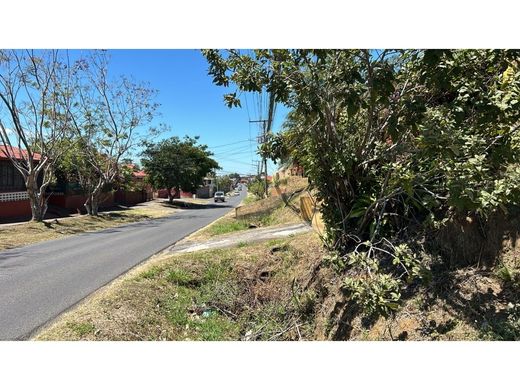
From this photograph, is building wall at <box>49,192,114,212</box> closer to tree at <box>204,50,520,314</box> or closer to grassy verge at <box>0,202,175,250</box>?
grassy verge at <box>0,202,175,250</box>

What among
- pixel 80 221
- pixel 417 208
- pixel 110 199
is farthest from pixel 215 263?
pixel 110 199

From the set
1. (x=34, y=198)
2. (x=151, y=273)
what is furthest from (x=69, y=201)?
(x=151, y=273)

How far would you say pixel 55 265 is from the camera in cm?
974

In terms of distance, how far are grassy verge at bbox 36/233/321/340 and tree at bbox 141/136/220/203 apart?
31.1m

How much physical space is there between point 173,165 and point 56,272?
3047 cm

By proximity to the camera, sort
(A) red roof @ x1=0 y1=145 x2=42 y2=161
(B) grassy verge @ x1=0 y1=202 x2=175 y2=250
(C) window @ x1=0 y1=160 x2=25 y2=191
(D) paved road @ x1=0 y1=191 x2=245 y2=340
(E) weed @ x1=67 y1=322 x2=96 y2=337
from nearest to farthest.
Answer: (E) weed @ x1=67 y1=322 x2=96 y2=337
(D) paved road @ x1=0 y1=191 x2=245 y2=340
(B) grassy verge @ x1=0 y1=202 x2=175 y2=250
(A) red roof @ x1=0 y1=145 x2=42 y2=161
(C) window @ x1=0 y1=160 x2=25 y2=191

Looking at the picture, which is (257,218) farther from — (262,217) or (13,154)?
(13,154)

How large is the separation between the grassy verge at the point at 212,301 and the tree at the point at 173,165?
3113cm

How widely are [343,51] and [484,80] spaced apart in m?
1.28

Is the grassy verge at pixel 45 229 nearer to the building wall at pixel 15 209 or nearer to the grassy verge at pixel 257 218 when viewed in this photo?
the building wall at pixel 15 209

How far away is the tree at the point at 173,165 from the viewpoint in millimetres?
38781

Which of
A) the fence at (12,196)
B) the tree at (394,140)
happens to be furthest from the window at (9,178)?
the tree at (394,140)

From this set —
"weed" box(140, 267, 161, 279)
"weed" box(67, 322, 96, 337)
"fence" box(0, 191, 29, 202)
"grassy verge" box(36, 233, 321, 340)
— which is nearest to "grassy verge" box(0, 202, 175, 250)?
"fence" box(0, 191, 29, 202)

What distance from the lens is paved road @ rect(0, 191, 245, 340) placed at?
5926 mm
